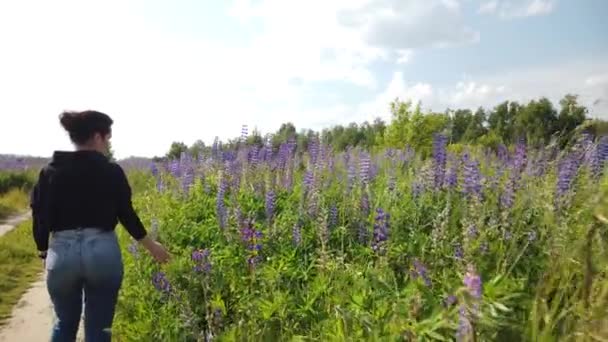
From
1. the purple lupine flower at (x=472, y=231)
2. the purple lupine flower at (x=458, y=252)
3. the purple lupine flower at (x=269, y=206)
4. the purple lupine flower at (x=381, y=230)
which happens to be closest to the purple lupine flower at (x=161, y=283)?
the purple lupine flower at (x=269, y=206)

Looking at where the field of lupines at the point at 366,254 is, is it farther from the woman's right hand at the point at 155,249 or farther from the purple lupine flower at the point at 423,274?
the woman's right hand at the point at 155,249

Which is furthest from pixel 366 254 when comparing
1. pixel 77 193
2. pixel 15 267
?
pixel 15 267

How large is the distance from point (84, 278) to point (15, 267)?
6.76 metres

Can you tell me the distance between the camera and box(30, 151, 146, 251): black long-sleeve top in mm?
3648

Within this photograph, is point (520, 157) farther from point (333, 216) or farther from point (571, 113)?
point (571, 113)

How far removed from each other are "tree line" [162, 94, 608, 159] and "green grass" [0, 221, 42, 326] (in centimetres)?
337

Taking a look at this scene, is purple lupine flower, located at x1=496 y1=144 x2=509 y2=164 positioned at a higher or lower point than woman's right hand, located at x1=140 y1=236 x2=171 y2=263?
higher

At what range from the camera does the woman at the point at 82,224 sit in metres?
3.62

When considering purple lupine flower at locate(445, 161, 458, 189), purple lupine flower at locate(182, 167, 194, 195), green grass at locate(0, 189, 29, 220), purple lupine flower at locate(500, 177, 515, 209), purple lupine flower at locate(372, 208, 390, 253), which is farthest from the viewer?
green grass at locate(0, 189, 29, 220)

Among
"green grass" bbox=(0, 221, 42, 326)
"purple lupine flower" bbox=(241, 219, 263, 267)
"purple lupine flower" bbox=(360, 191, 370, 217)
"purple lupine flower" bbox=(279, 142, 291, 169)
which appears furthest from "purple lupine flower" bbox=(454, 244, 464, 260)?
"green grass" bbox=(0, 221, 42, 326)

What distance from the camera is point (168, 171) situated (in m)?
9.90

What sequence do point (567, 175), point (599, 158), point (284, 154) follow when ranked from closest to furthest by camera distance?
point (567, 175) → point (599, 158) → point (284, 154)

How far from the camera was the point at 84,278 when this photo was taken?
143 inches

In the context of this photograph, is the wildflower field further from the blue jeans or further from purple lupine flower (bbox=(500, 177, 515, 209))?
the blue jeans
